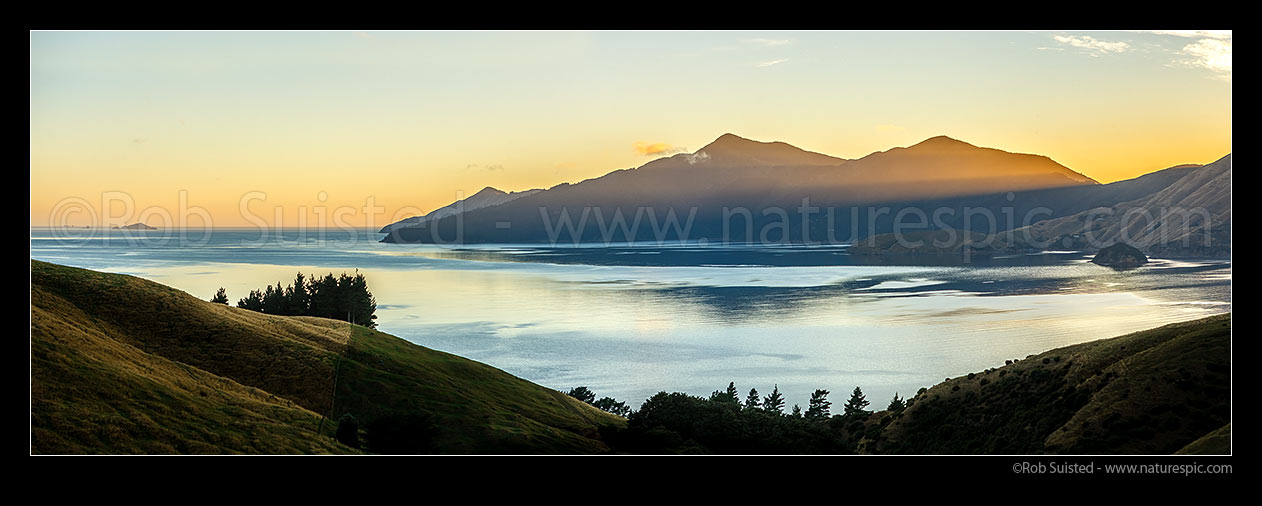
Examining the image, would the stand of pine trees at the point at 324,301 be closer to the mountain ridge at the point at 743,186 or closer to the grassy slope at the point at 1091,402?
the mountain ridge at the point at 743,186

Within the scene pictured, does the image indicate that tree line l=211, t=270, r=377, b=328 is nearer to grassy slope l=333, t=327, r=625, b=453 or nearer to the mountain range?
the mountain range

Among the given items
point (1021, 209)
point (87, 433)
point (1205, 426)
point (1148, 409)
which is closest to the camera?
point (87, 433)

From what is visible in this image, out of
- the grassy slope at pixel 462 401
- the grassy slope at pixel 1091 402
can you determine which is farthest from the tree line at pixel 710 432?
the grassy slope at pixel 1091 402

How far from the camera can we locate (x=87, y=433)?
10656 millimetres

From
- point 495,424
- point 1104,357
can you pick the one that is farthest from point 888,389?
point 495,424

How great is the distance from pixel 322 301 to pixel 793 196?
27.4 metres

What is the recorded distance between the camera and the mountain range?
1125 inches

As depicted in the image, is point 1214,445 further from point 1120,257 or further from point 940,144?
point 1120,257

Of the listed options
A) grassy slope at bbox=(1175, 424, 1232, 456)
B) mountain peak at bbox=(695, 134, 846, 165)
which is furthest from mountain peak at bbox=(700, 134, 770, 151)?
grassy slope at bbox=(1175, 424, 1232, 456)

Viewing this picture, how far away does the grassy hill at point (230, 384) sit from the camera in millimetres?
11266
